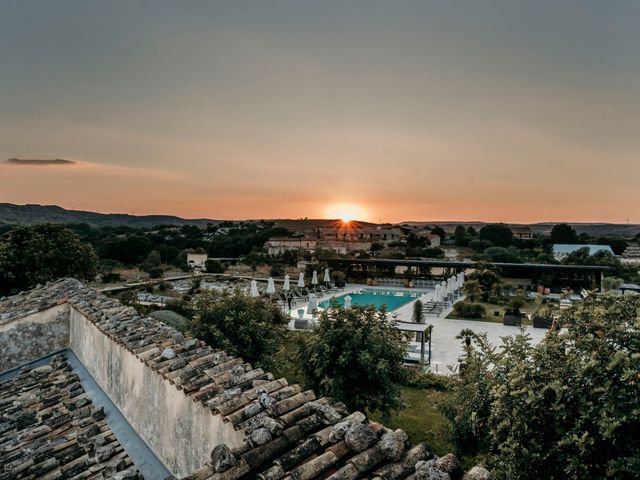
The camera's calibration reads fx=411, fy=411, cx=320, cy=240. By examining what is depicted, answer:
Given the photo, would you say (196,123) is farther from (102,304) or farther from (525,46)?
(525,46)

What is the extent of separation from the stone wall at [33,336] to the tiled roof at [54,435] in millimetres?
709

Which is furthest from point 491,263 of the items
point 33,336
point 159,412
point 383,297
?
point 159,412

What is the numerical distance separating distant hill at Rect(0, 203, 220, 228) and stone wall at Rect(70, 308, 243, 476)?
71.1 m

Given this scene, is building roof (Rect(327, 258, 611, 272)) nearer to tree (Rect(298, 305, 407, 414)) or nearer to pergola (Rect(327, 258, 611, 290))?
pergola (Rect(327, 258, 611, 290))

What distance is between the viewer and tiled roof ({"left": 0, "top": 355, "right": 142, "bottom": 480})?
403cm

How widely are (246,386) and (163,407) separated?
1022mm

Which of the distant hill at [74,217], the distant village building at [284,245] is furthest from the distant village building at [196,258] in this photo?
the distant hill at [74,217]

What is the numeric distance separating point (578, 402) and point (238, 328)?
826cm

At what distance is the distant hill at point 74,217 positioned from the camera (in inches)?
3007

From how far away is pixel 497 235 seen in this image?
7056 cm

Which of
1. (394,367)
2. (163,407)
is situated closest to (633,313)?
(163,407)

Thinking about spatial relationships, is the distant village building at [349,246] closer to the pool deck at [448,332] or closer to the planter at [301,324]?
the pool deck at [448,332]

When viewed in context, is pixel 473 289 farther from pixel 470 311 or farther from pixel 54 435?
pixel 54 435

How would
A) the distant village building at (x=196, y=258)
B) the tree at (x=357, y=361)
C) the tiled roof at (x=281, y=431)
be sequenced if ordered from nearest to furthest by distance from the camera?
the tiled roof at (x=281, y=431), the tree at (x=357, y=361), the distant village building at (x=196, y=258)
